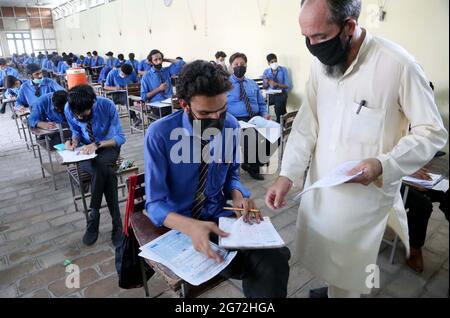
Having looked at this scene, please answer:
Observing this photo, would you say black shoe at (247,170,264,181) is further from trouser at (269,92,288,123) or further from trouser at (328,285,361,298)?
trouser at (269,92,288,123)

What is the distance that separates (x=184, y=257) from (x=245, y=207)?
0.37 m

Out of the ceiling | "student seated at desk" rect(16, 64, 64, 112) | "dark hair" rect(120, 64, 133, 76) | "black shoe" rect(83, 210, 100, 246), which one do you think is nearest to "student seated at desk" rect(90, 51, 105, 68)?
"dark hair" rect(120, 64, 133, 76)

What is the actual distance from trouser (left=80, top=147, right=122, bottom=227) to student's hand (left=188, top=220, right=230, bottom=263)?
170 centimetres

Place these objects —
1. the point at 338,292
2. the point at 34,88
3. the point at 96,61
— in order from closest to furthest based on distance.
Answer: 1. the point at 338,292
2. the point at 34,88
3. the point at 96,61

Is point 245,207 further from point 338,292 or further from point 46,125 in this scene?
point 46,125

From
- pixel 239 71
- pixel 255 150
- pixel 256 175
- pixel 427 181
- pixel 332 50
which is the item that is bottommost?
pixel 256 175

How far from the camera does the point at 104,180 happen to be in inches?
107

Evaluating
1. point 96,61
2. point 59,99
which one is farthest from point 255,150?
point 96,61

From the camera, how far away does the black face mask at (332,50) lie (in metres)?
1.21

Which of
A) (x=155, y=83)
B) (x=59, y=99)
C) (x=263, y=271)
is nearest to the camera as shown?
(x=263, y=271)

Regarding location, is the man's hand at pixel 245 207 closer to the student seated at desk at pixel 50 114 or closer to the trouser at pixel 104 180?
the trouser at pixel 104 180

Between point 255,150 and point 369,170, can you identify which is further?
point 255,150
